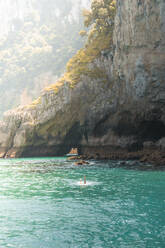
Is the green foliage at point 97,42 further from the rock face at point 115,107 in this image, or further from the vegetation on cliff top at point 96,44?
the rock face at point 115,107

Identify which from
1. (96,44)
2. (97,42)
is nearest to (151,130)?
(96,44)

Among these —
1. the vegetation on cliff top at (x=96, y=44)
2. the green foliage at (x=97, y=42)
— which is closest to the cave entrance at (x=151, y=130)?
the vegetation on cliff top at (x=96, y=44)

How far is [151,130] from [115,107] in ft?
25.9

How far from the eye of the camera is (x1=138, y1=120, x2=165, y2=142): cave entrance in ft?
159

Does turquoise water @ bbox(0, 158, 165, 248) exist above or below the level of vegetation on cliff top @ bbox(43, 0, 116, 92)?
below

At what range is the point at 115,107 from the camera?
53500mm

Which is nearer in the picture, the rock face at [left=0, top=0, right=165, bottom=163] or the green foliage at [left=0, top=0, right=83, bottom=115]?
the rock face at [left=0, top=0, right=165, bottom=163]

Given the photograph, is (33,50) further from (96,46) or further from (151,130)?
(151,130)

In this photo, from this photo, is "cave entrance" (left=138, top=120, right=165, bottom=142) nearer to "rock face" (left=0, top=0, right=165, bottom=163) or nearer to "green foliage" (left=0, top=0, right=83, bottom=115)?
"rock face" (left=0, top=0, right=165, bottom=163)

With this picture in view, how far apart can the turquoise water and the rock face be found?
79.4 feet

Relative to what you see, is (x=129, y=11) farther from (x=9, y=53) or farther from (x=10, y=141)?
(x=9, y=53)

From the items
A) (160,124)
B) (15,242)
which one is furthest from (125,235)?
(160,124)

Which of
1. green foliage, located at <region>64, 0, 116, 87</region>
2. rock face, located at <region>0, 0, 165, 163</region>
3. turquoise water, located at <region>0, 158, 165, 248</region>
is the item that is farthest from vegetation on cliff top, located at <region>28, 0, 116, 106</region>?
turquoise water, located at <region>0, 158, 165, 248</region>

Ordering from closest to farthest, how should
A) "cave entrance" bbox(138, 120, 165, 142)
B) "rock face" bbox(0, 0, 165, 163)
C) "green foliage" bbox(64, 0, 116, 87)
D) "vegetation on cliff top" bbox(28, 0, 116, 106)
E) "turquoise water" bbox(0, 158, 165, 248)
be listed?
"turquoise water" bbox(0, 158, 165, 248) → "rock face" bbox(0, 0, 165, 163) → "cave entrance" bbox(138, 120, 165, 142) → "vegetation on cliff top" bbox(28, 0, 116, 106) → "green foliage" bbox(64, 0, 116, 87)
